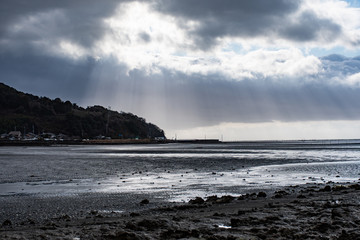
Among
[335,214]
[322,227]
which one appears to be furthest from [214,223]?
[335,214]

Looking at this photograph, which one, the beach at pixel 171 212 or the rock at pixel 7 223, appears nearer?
the beach at pixel 171 212

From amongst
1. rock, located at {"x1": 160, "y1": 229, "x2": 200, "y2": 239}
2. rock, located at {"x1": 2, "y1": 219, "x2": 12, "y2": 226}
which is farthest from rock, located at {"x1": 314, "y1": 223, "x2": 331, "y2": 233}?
rock, located at {"x1": 2, "y1": 219, "x2": 12, "y2": 226}

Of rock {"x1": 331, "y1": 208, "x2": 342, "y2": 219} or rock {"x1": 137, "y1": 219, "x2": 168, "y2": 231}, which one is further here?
rock {"x1": 331, "y1": 208, "x2": 342, "y2": 219}

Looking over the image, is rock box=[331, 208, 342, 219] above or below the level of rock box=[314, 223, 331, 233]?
above

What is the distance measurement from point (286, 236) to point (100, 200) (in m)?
10.3

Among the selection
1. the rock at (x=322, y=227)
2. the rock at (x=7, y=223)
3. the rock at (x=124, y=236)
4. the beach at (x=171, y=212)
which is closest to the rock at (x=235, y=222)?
the beach at (x=171, y=212)

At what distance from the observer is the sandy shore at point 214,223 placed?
10.4 meters

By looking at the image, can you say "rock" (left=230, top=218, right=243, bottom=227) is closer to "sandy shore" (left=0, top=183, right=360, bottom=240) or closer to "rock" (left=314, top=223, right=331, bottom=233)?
"sandy shore" (left=0, top=183, right=360, bottom=240)

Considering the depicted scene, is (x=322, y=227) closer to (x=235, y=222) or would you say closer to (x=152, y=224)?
(x=235, y=222)

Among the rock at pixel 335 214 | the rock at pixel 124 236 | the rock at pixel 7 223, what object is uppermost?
the rock at pixel 124 236

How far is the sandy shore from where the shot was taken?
10383 millimetres

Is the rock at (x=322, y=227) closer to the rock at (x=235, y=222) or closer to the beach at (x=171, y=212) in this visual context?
the beach at (x=171, y=212)

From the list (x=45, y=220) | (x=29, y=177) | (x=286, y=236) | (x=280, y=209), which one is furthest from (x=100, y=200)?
(x=29, y=177)

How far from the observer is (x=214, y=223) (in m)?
12.2
